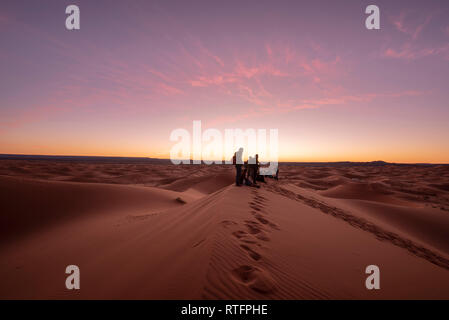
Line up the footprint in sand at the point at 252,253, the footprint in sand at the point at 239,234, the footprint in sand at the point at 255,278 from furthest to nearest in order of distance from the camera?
the footprint in sand at the point at 239,234 < the footprint in sand at the point at 252,253 < the footprint in sand at the point at 255,278

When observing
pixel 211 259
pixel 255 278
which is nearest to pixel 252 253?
pixel 255 278

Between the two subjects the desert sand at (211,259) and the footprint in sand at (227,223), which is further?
the footprint in sand at (227,223)

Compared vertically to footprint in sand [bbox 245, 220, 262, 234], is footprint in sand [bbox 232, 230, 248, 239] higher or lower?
higher

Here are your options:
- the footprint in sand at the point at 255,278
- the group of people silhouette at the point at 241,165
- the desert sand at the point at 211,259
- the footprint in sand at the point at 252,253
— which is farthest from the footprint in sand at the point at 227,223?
the group of people silhouette at the point at 241,165

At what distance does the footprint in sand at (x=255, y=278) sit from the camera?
8.48 feet

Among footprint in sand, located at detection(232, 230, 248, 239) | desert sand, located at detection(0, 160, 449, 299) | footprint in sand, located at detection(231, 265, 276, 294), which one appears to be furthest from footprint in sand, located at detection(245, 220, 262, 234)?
footprint in sand, located at detection(231, 265, 276, 294)

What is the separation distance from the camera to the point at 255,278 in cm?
274

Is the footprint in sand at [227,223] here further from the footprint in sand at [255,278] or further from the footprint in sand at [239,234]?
the footprint in sand at [255,278]

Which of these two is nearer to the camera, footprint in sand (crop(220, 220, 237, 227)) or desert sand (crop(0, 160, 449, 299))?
desert sand (crop(0, 160, 449, 299))

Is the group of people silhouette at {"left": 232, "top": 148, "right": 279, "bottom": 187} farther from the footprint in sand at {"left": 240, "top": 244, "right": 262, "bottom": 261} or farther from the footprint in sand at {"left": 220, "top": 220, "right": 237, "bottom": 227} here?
the footprint in sand at {"left": 240, "top": 244, "right": 262, "bottom": 261}

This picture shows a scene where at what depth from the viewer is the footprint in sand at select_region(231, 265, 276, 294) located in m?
2.59
